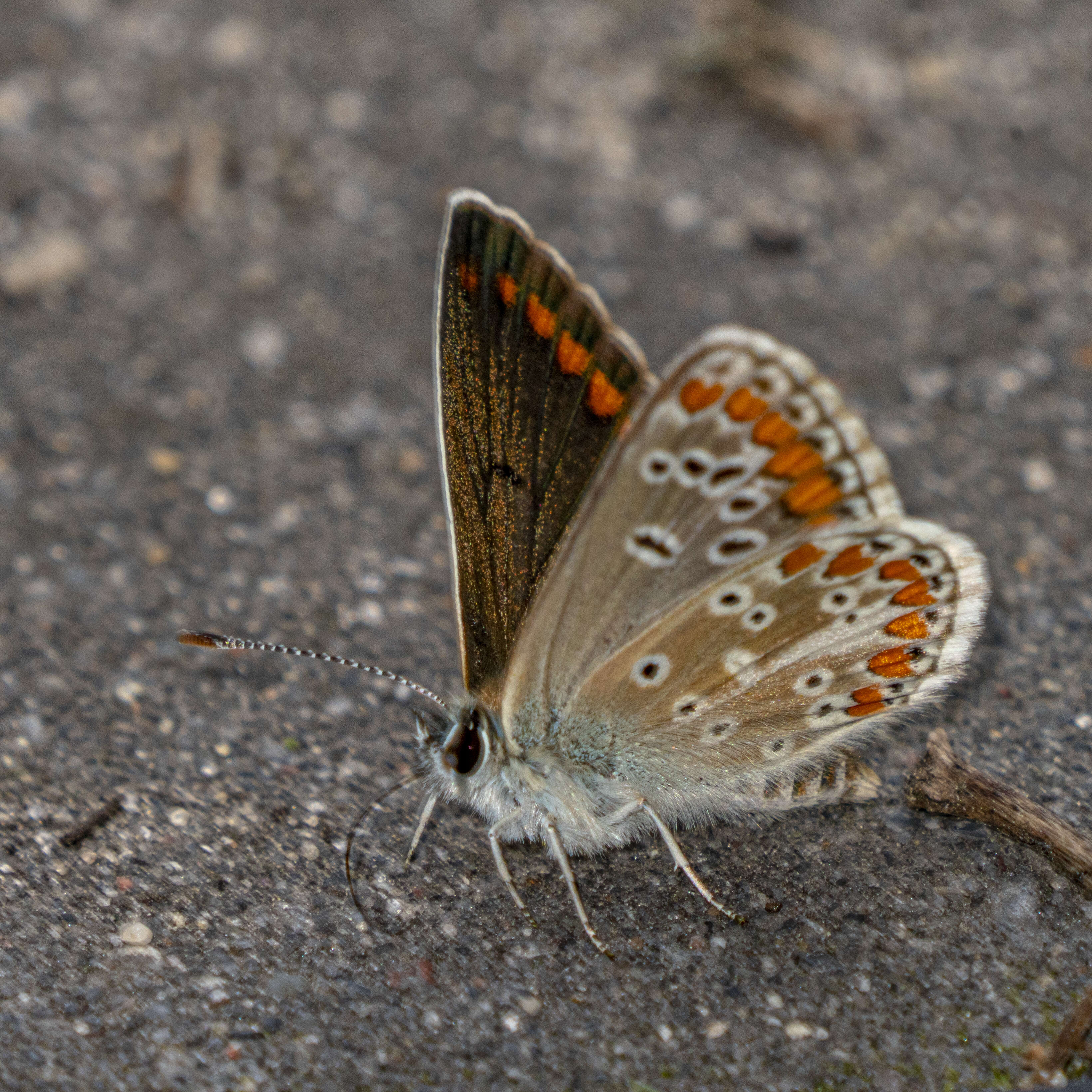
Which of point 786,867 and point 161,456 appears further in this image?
point 161,456

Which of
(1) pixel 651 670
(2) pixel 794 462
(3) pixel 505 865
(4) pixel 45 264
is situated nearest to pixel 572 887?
(3) pixel 505 865

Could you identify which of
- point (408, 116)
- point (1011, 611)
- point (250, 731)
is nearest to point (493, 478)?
point (250, 731)

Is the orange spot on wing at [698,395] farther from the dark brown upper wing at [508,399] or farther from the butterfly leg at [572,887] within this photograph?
the butterfly leg at [572,887]

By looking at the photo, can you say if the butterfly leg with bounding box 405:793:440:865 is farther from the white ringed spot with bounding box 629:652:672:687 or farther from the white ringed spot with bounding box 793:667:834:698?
the white ringed spot with bounding box 793:667:834:698

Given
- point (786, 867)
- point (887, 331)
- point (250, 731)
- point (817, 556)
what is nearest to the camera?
point (817, 556)

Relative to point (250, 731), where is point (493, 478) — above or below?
above

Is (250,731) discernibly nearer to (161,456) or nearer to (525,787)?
(525,787)
